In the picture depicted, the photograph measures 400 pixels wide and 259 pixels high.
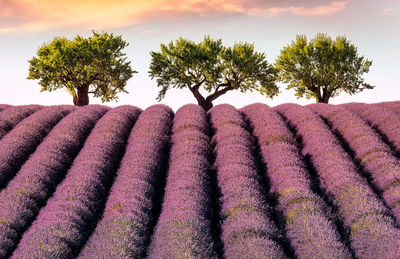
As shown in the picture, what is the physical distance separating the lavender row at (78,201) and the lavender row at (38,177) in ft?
1.20

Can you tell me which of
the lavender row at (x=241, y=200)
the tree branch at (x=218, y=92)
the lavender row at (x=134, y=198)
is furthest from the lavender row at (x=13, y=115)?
the tree branch at (x=218, y=92)

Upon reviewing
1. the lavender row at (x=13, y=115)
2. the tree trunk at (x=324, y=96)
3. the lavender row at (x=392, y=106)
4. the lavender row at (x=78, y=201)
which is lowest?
the tree trunk at (x=324, y=96)

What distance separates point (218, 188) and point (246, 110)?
9.66m

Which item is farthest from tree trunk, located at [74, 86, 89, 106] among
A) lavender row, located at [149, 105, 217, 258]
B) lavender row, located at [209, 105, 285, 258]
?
lavender row, located at [209, 105, 285, 258]

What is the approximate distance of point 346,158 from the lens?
656 inches

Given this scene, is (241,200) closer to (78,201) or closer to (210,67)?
(78,201)

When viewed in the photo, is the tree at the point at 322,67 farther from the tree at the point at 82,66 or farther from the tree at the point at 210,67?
the tree at the point at 82,66

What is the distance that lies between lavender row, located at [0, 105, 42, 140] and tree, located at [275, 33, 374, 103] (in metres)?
39.0

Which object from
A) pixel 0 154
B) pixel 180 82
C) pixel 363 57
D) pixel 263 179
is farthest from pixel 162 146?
pixel 363 57

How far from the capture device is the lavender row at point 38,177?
500 inches

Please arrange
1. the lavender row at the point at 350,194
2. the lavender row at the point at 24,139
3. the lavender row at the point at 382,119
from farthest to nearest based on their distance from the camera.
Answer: the lavender row at the point at 382,119 → the lavender row at the point at 24,139 → the lavender row at the point at 350,194

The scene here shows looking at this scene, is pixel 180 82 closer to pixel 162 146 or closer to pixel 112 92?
pixel 112 92

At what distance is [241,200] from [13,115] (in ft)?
50.6

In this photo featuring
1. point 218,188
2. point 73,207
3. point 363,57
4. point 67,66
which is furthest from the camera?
point 363,57
